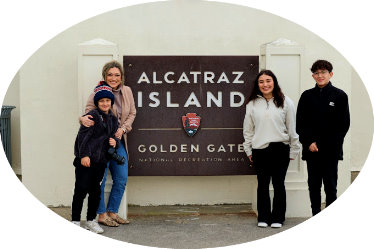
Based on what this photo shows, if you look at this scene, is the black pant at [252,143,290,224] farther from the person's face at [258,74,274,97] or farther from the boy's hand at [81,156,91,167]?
the boy's hand at [81,156,91,167]

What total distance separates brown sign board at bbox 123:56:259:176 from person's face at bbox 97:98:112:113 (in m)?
0.89

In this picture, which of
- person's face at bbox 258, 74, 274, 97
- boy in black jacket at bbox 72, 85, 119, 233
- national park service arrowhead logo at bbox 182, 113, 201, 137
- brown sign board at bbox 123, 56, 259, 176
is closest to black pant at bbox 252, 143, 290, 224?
person's face at bbox 258, 74, 274, 97

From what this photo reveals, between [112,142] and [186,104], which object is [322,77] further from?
[112,142]

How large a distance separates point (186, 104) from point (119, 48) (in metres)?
1.16

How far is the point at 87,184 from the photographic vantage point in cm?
558

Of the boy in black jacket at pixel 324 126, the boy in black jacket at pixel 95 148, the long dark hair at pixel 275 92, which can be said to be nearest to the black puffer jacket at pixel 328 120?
the boy in black jacket at pixel 324 126

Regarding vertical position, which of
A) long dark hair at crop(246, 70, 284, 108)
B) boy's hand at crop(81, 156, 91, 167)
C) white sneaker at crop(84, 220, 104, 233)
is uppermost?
long dark hair at crop(246, 70, 284, 108)

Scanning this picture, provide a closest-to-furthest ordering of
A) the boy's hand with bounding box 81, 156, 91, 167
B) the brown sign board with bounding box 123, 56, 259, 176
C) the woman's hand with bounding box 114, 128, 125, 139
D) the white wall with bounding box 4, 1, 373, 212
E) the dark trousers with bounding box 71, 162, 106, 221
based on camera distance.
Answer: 1. the boy's hand with bounding box 81, 156, 91, 167
2. the dark trousers with bounding box 71, 162, 106, 221
3. the woman's hand with bounding box 114, 128, 125, 139
4. the brown sign board with bounding box 123, 56, 259, 176
5. the white wall with bounding box 4, 1, 373, 212

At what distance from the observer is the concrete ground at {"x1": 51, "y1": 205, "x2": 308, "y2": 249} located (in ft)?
18.7

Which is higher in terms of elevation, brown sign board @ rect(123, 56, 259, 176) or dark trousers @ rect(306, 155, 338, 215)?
brown sign board @ rect(123, 56, 259, 176)

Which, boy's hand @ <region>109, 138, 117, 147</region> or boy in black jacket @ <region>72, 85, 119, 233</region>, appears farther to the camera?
boy's hand @ <region>109, 138, 117, 147</region>

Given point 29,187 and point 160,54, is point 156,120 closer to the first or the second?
point 160,54

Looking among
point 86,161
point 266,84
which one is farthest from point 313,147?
point 86,161

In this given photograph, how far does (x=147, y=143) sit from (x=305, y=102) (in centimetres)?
189
